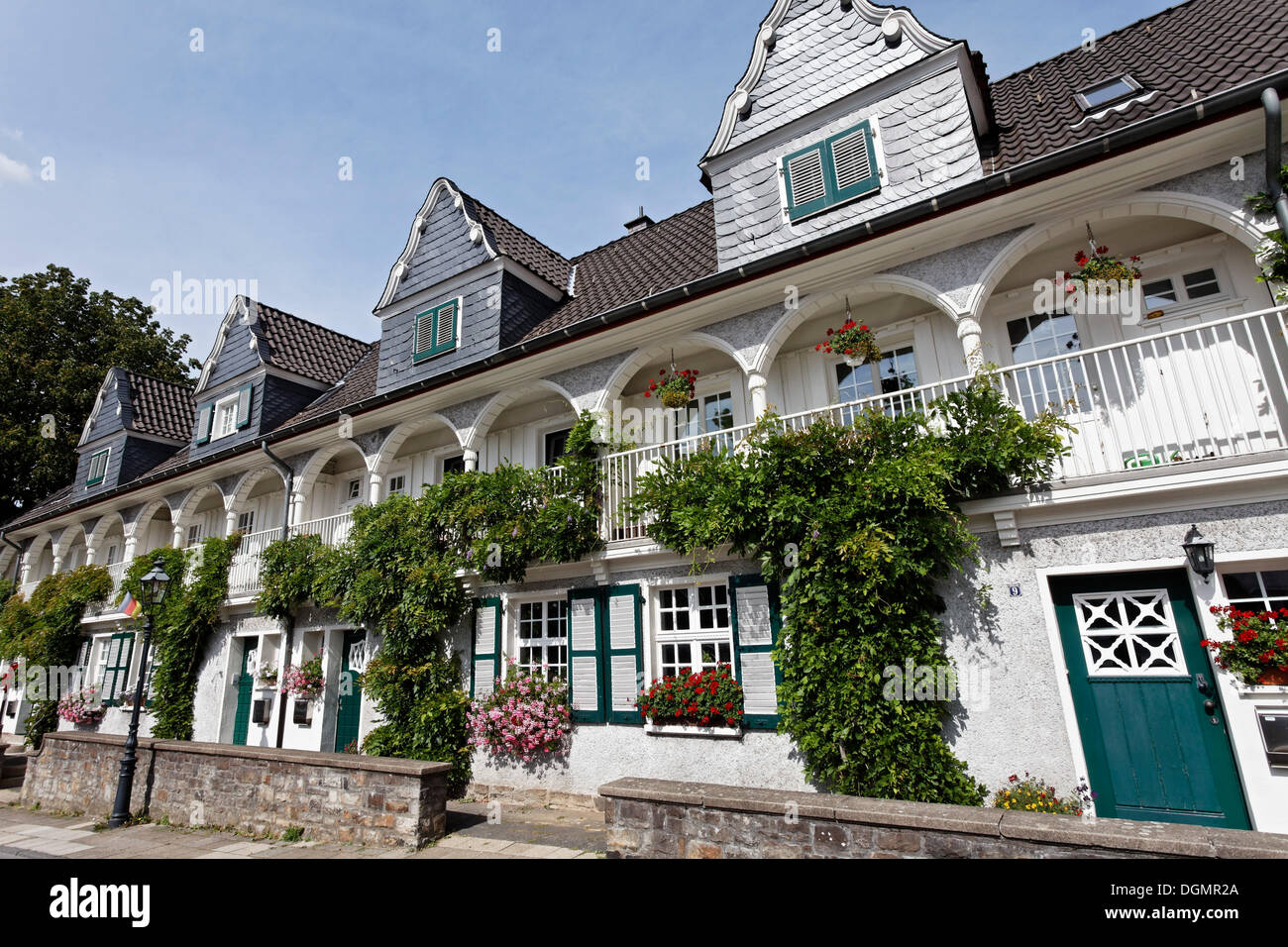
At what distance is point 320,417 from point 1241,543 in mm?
13438

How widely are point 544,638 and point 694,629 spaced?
2.53 m

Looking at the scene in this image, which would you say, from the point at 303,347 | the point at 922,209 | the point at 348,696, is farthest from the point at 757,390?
the point at 303,347

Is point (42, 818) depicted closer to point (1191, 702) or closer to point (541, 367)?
point (541, 367)

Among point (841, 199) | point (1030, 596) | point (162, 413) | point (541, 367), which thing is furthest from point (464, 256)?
point (162, 413)

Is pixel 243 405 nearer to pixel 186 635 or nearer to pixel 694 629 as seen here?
pixel 186 635

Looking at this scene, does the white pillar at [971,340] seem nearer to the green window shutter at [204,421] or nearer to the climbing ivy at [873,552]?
the climbing ivy at [873,552]

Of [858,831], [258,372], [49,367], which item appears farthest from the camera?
[49,367]

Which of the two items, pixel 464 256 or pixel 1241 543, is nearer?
pixel 1241 543

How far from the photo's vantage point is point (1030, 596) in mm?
6223

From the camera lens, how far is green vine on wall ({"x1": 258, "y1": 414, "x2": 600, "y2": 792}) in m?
9.03

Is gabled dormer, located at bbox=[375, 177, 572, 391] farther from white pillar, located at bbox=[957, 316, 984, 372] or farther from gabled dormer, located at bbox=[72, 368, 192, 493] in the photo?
gabled dormer, located at bbox=[72, 368, 192, 493]

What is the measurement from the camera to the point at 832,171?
8.98 m

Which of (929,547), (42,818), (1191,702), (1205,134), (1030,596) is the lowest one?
(42,818)

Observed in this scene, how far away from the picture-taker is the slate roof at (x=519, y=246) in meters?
13.1
